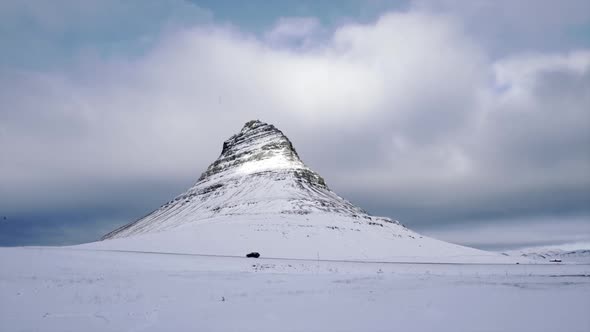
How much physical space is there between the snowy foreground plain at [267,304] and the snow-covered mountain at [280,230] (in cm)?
3299

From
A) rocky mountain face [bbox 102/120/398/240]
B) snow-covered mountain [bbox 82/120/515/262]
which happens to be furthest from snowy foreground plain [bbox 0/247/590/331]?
rocky mountain face [bbox 102/120/398/240]

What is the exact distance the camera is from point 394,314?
13.7 m

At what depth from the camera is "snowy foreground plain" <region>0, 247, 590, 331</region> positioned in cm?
1245

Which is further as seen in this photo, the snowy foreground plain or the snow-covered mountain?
the snow-covered mountain

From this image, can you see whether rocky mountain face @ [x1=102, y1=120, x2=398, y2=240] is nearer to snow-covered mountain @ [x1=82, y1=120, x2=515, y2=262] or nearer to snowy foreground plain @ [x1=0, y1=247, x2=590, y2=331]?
snow-covered mountain @ [x1=82, y1=120, x2=515, y2=262]

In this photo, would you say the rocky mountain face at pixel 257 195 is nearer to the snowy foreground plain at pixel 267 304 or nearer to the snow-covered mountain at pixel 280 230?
the snow-covered mountain at pixel 280 230

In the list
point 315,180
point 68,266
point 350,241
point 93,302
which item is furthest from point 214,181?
point 93,302

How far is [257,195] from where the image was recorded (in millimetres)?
131125

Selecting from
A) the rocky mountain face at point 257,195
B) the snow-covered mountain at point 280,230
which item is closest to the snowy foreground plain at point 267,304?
the snow-covered mountain at point 280,230

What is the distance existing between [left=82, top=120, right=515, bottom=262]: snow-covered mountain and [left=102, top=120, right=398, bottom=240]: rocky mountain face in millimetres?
411

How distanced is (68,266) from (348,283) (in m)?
21.5

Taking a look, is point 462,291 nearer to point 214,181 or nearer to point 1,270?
point 1,270

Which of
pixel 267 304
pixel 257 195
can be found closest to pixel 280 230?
pixel 267 304

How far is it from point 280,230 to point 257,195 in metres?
58.8
